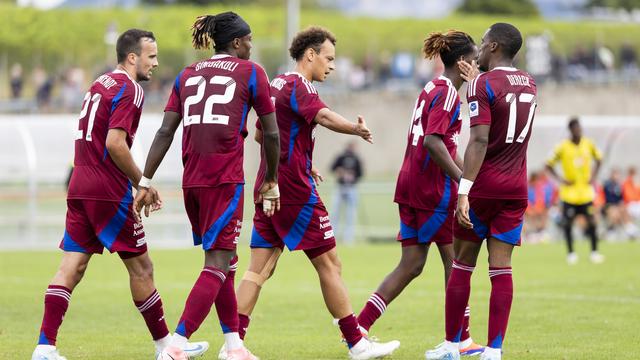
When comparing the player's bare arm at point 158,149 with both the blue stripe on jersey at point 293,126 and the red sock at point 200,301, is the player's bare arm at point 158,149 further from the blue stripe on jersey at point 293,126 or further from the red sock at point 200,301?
the blue stripe on jersey at point 293,126

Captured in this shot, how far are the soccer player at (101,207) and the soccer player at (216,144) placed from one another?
14.6 inches

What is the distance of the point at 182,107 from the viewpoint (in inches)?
341

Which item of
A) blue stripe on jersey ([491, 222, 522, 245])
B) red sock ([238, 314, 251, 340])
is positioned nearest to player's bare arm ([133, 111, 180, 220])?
red sock ([238, 314, 251, 340])

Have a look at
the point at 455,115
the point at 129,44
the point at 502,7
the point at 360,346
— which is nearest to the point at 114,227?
the point at 129,44

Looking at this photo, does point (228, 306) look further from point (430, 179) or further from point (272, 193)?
point (430, 179)

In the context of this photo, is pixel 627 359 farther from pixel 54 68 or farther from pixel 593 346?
pixel 54 68

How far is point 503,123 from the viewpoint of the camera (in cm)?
877

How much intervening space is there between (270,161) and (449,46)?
76.9 inches

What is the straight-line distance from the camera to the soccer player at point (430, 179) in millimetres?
9438

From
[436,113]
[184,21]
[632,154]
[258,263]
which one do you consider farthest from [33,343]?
[184,21]

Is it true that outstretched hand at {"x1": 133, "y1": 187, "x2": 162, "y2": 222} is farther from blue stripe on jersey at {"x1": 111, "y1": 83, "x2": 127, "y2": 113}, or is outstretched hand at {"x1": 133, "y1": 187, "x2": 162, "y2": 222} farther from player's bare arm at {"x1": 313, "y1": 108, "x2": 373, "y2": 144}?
player's bare arm at {"x1": 313, "y1": 108, "x2": 373, "y2": 144}

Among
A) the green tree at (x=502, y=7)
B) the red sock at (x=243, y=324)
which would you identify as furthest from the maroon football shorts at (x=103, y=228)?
the green tree at (x=502, y=7)

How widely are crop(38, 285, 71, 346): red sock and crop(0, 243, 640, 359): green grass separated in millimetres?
681

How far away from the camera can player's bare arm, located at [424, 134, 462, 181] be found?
916cm
